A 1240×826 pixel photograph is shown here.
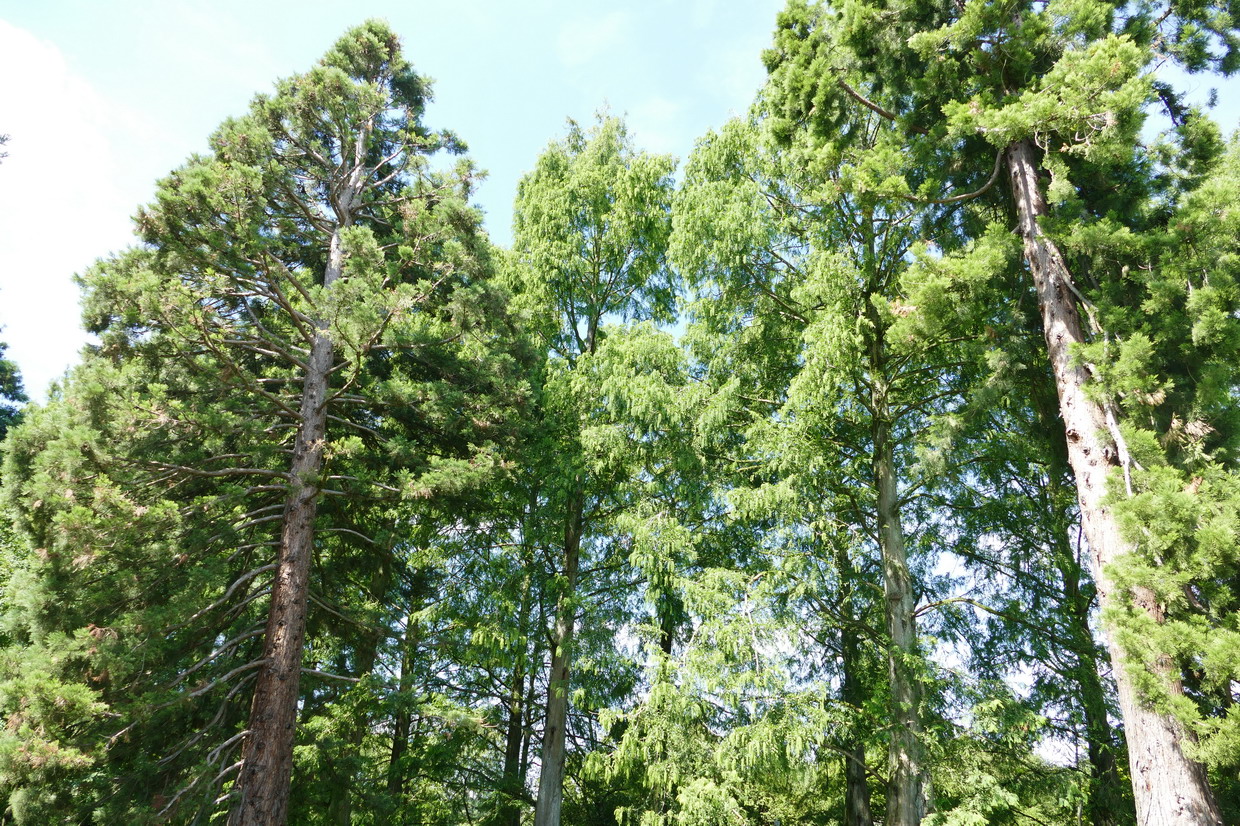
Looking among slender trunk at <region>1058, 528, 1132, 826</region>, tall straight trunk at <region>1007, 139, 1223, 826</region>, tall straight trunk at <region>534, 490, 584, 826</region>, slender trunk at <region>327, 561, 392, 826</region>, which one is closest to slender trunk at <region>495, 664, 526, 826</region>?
tall straight trunk at <region>534, 490, 584, 826</region>

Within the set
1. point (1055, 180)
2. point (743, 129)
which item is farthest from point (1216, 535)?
point (743, 129)

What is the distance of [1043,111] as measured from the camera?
6.05 meters

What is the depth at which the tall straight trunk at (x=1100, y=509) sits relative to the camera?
477 cm

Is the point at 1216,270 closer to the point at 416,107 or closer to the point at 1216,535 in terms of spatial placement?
the point at 1216,535

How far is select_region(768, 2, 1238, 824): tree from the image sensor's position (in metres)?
5.13

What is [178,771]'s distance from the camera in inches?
286

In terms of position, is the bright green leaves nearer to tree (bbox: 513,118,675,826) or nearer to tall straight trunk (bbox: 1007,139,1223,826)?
tree (bbox: 513,118,675,826)

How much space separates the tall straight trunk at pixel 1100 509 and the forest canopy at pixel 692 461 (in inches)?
1.3

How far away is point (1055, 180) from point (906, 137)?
7.26 feet

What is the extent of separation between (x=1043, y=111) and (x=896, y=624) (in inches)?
211

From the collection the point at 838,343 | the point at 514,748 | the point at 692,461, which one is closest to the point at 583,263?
the point at 692,461

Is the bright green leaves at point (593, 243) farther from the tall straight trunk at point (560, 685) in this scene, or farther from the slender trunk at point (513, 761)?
the slender trunk at point (513, 761)

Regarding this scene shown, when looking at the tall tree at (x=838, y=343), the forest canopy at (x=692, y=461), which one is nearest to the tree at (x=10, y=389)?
the forest canopy at (x=692, y=461)

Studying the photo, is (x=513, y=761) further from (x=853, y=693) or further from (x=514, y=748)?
(x=853, y=693)
